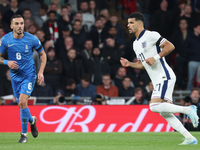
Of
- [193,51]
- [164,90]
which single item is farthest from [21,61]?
[193,51]

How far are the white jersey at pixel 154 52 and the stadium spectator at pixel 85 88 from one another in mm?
5846

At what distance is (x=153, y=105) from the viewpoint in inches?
260

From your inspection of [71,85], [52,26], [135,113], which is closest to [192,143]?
[135,113]

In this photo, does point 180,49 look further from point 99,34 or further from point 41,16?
point 41,16

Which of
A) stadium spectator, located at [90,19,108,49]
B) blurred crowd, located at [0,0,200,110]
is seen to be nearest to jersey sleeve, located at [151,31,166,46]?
blurred crowd, located at [0,0,200,110]

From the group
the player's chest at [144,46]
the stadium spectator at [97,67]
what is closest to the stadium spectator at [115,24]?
the stadium spectator at [97,67]

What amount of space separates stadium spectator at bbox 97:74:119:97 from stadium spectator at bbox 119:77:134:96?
0.21 metres

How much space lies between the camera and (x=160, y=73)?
683cm

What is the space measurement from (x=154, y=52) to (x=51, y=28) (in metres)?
7.71

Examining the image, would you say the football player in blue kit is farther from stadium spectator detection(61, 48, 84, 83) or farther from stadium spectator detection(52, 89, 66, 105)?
stadium spectator detection(61, 48, 84, 83)

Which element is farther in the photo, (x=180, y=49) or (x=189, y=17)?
(x=189, y=17)

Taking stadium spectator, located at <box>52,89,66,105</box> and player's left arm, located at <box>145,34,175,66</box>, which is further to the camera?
stadium spectator, located at <box>52,89,66,105</box>

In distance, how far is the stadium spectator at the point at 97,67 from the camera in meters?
13.5

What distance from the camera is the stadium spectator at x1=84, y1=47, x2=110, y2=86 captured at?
13.5 metres
